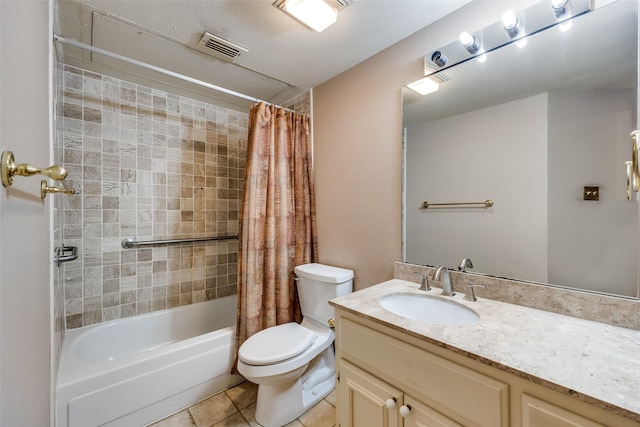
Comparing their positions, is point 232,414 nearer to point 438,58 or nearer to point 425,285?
point 425,285

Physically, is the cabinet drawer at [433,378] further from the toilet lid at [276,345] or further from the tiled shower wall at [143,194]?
the tiled shower wall at [143,194]

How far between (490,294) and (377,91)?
51.3 inches

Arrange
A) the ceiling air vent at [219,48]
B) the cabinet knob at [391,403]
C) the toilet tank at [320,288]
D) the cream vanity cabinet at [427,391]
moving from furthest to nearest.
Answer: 1. the toilet tank at [320,288]
2. the ceiling air vent at [219,48]
3. the cabinet knob at [391,403]
4. the cream vanity cabinet at [427,391]

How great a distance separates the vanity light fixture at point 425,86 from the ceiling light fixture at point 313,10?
0.54 m

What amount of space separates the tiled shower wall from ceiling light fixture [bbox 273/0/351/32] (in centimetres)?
136

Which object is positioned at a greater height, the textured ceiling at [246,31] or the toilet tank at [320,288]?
the textured ceiling at [246,31]

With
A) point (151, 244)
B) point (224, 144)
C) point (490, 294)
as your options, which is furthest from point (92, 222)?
point (490, 294)

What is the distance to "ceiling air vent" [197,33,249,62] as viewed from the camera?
1490mm

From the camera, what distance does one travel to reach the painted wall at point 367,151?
1.44 meters

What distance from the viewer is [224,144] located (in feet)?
7.81

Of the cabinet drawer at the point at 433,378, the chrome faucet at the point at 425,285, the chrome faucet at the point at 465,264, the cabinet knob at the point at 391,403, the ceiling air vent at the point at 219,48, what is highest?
the ceiling air vent at the point at 219,48

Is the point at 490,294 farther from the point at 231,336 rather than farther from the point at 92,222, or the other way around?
the point at 92,222

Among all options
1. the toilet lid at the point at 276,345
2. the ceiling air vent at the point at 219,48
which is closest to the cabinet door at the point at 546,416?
the toilet lid at the point at 276,345

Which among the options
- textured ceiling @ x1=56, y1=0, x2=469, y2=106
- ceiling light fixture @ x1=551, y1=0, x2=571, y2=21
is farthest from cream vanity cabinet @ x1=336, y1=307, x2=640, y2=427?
textured ceiling @ x1=56, y1=0, x2=469, y2=106
